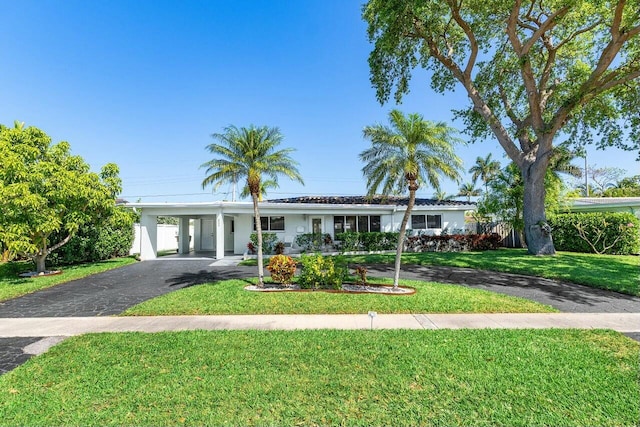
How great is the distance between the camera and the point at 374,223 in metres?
20.0

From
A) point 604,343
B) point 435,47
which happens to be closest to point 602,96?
point 435,47

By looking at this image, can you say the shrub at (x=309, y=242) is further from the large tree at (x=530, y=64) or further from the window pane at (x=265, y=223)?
the large tree at (x=530, y=64)

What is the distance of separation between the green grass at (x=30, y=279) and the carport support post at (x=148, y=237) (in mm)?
1714

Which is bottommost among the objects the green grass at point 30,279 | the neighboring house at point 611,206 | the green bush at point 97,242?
the green grass at point 30,279

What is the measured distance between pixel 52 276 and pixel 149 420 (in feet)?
38.6

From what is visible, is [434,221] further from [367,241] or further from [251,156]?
[251,156]

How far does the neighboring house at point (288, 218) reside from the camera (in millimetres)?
16562

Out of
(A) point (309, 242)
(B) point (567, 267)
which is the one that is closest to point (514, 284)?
(B) point (567, 267)

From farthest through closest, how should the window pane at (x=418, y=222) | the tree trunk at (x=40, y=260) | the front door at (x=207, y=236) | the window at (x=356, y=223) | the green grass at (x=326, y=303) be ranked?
the front door at (x=207, y=236) < the window pane at (x=418, y=222) < the window at (x=356, y=223) < the tree trunk at (x=40, y=260) < the green grass at (x=326, y=303)

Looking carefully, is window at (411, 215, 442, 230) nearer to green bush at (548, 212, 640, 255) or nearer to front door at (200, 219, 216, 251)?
green bush at (548, 212, 640, 255)

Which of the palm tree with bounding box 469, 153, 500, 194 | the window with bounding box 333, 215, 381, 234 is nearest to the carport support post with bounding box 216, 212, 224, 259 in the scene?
the window with bounding box 333, 215, 381, 234

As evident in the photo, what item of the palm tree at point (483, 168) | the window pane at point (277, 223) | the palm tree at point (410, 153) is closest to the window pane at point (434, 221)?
the window pane at point (277, 223)

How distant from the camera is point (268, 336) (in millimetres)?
4988

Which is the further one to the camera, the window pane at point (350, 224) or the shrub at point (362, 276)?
the window pane at point (350, 224)
